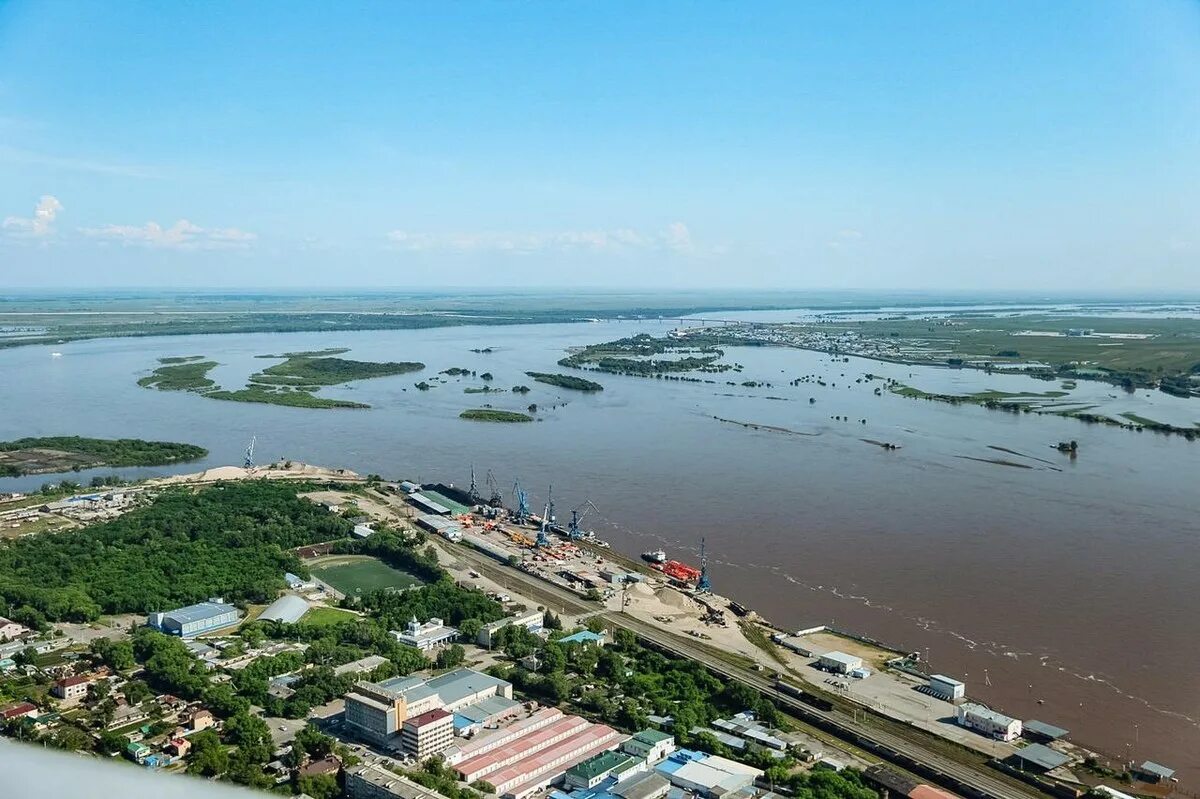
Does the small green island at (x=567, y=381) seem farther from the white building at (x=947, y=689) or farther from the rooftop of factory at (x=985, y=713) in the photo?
the rooftop of factory at (x=985, y=713)

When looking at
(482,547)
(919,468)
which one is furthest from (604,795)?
(919,468)

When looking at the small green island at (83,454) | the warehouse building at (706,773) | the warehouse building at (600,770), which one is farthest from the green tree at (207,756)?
the small green island at (83,454)

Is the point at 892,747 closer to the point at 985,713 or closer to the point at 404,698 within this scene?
the point at 985,713

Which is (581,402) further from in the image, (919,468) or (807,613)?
(807,613)

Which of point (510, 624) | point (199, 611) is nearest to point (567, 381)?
point (510, 624)

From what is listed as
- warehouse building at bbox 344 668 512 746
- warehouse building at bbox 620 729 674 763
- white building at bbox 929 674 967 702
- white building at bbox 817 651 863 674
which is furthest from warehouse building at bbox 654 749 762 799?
white building at bbox 929 674 967 702

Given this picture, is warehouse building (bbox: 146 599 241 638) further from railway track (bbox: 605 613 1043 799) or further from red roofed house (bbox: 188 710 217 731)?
railway track (bbox: 605 613 1043 799)
